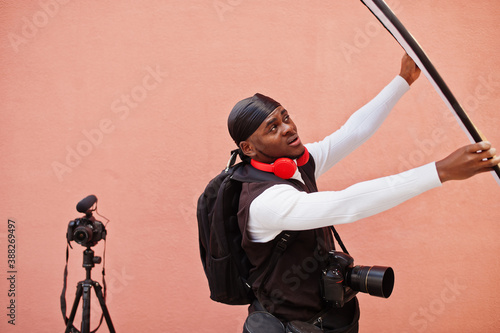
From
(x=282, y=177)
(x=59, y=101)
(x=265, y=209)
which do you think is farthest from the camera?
(x=59, y=101)

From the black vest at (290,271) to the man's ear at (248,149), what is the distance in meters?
0.11

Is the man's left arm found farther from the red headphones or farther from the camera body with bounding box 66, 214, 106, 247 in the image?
the camera body with bounding box 66, 214, 106, 247

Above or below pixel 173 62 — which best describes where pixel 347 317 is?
below

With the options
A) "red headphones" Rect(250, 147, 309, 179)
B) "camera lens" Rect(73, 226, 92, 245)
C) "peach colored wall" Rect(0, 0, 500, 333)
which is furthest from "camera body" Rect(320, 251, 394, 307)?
"peach colored wall" Rect(0, 0, 500, 333)

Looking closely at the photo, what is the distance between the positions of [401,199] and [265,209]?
1.12 ft

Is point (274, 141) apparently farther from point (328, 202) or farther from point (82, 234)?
point (82, 234)

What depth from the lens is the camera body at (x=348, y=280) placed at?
1438mm

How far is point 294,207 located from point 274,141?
0.25 m

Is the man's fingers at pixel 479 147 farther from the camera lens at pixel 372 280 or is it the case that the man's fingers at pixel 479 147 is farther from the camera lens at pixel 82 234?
the camera lens at pixel 82 234

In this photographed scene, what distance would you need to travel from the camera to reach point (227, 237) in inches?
59.4

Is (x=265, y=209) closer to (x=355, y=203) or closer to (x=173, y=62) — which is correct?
(x=355, y=203)

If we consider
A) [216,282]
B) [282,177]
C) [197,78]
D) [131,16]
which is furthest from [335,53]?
[216,282]

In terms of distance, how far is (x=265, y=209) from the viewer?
1.33m

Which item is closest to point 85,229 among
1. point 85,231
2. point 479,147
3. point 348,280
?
point 85,231
